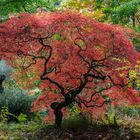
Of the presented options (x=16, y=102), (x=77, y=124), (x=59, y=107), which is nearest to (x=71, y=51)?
(x=59, y=107)

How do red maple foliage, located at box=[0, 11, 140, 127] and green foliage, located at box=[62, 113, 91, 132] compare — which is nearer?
red maple foliage, located at box=[0, 11, 140, 127]

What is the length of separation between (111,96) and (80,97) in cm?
70

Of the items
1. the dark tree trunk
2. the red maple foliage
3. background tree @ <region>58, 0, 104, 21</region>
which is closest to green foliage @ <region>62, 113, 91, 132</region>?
the dark tree trunk

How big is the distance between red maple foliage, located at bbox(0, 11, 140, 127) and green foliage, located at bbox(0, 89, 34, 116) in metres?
2.72

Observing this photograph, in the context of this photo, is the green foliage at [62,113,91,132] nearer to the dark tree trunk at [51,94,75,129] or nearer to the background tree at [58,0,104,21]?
the dark tree trunk at [51,94,75,129]

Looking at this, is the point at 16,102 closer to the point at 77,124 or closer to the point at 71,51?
the point at 77,124

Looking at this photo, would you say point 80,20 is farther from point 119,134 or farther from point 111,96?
point 119,134

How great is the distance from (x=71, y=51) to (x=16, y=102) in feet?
12.3

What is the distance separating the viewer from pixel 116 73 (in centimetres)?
601

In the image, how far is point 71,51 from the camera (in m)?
5.90

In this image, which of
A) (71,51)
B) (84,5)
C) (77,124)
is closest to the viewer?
(71,51)

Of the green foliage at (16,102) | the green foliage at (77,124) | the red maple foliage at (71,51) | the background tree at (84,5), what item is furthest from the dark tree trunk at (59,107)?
the background tree at (84,5)

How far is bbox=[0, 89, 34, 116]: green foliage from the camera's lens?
909cm

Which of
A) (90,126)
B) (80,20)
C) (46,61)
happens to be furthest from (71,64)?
(90,126)
